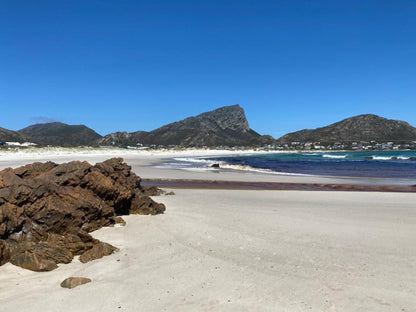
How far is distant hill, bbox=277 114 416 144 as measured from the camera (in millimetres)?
147625

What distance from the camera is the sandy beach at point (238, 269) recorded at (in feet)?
13.3

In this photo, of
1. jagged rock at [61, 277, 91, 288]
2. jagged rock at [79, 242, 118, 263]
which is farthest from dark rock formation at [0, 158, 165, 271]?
jagged rock at [61, 277, 91, 288]

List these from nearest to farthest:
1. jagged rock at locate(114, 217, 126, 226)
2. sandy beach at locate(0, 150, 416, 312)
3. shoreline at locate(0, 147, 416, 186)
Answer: sandy beach at locate(0, 150, 416, 312) < jagged rock at locate(114, 217, 126, 226) < shoreline at locate(0, 147, 416, 186)

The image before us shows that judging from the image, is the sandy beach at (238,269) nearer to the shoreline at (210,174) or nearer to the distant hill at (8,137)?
the shoreline at (210,174)

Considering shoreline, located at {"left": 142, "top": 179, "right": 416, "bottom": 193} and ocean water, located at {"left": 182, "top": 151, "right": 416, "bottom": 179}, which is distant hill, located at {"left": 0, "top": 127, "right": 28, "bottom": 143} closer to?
ocean water, located at {"left": 182, "top": 151, "right": 416, "bottom": 179}

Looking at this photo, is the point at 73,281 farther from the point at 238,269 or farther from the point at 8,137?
the point at 8,137

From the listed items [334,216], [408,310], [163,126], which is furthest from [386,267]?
[163,126]

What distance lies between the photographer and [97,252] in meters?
5.59

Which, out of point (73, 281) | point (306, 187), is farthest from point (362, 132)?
point (73, 281)

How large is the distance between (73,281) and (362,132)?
171m

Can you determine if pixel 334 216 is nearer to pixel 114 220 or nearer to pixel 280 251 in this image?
pixel 280 251

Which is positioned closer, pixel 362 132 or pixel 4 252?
pixel 4 252

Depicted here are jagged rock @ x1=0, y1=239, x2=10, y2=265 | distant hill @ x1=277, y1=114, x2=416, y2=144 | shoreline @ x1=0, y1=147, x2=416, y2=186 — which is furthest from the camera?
distant hill @ x1=277, y1=114, x2=416, y2=144

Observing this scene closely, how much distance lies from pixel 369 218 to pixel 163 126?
7635 inches
